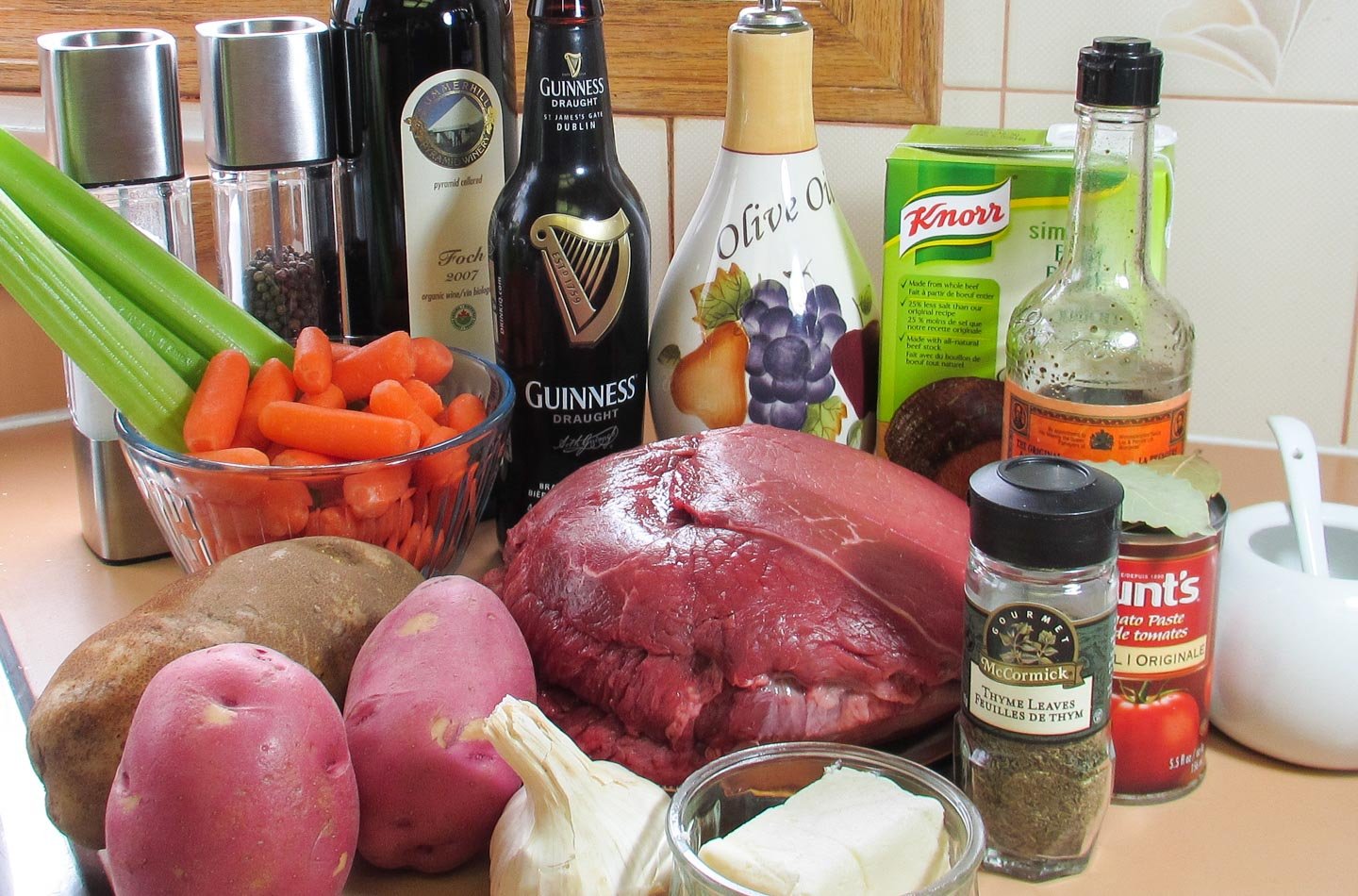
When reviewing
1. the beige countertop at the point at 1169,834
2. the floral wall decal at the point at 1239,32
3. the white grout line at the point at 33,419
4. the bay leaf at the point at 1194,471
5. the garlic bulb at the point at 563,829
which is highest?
the floral wall decal at the point at 1239,32

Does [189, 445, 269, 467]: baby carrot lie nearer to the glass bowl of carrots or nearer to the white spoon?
the glass bowl of carrots

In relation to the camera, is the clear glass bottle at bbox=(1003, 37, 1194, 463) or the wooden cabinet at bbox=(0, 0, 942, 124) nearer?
the clear glass bottle at bbox=(1003, 37, 1194, 463)

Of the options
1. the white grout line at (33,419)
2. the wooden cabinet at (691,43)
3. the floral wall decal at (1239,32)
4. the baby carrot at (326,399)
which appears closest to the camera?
the baby carrot at (326,399)

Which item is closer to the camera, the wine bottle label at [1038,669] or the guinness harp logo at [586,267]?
the wine bottle label at [1038,669]

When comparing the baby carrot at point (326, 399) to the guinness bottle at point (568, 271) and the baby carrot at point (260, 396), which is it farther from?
the guinness bottle at point (568, 271)

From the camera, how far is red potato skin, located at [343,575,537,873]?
71 cm

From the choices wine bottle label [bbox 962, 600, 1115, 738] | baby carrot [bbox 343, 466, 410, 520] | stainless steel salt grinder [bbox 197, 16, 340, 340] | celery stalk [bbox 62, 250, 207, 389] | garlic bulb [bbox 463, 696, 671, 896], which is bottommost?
garlic bulb [bbox 463, 696, 671, 896]

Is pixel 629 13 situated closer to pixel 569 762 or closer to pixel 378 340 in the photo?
pixel 378 340

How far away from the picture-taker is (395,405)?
3.09 ft

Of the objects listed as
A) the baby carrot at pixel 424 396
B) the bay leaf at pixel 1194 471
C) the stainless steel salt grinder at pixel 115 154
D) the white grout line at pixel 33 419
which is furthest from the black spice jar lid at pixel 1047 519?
the white grout line at pixel 33 419

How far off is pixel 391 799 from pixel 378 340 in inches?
14.8

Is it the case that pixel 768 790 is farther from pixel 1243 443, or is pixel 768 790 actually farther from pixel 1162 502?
pixel 1243 443

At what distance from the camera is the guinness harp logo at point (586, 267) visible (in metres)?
0.98

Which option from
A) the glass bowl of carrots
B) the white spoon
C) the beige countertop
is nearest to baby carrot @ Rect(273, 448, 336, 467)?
the glass bowl of carrots
